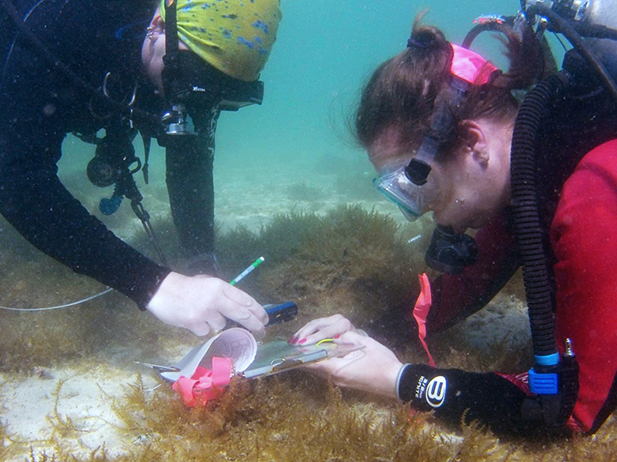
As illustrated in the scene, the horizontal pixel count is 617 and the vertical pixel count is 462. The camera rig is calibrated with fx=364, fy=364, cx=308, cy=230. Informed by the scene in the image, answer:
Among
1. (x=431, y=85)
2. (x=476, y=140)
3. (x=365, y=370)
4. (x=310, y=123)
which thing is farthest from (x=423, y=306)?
(x=310, y=123)

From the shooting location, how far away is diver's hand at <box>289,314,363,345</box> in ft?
7.27

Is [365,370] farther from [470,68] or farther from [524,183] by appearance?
[470,68]

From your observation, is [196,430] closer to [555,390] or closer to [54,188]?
[54,188]

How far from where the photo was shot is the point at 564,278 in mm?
1505

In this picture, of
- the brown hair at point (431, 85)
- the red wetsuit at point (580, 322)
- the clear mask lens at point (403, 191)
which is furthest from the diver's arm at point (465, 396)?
the brown hair at point (431, 85)

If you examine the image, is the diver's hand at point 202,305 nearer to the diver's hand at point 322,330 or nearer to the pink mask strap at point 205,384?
the pink mask strap at point 205,384

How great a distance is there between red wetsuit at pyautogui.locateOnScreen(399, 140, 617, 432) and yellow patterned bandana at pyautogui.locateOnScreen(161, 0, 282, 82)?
2029mm

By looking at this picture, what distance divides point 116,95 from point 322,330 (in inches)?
86.2

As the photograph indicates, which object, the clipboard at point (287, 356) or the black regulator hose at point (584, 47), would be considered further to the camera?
the clipboard at point (287, 356)

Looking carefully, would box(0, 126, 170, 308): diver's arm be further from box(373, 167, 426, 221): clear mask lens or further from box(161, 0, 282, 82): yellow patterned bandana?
box(373, 167, 426, 221): clear mask lens

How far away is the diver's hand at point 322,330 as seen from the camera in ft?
7.27

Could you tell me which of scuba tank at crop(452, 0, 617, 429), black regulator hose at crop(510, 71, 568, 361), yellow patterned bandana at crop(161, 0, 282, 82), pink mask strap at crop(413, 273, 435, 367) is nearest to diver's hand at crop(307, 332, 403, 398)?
pink mask strap at crop(413, 273, 435, 367)

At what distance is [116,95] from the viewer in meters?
2.61

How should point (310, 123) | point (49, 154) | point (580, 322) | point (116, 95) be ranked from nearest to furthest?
point (580, 322) → point (49, 154) → point (116, 95) → point (310, 123)
